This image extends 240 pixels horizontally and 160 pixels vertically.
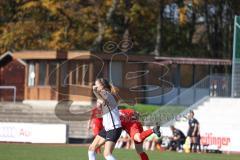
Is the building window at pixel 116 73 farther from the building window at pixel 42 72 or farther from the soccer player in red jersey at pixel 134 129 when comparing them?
the soccer player in red jersey at pixel 134 129

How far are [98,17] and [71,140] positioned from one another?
17.0 m

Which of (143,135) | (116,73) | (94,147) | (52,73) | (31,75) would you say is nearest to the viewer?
(94,147)

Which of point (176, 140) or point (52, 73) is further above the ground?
point (52, 73)

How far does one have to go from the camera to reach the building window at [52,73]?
1709 inches

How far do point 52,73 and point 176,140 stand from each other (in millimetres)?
16728

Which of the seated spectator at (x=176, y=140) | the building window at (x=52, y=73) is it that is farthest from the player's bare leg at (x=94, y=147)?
the building window at (x=52, y=73)

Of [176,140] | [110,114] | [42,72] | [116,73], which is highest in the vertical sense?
[110,114]

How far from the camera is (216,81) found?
37.9 metres

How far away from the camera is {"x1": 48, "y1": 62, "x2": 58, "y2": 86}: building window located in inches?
1709

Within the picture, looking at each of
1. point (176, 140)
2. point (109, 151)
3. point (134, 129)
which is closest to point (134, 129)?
point (134, 129)

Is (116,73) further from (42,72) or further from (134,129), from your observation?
(134,129)

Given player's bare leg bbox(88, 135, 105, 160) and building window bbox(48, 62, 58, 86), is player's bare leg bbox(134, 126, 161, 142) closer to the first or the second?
player's bare leg bbox(88, 135, 105, 160)

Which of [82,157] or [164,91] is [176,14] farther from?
[82,157]

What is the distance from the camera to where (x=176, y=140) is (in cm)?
2806
